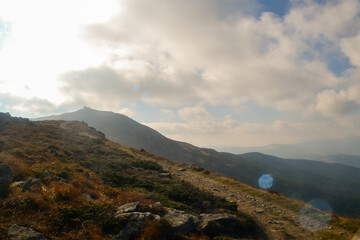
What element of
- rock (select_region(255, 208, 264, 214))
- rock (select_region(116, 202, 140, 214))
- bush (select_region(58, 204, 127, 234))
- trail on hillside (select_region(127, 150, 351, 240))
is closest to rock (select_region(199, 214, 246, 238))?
trail on hillside (select_region(127, 150, 351, 240))

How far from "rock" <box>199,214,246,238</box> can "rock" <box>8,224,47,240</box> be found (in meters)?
7.81

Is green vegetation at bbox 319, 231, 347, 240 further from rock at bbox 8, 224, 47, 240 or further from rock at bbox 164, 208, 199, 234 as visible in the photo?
rock at bbox 8, 224, 47, 240

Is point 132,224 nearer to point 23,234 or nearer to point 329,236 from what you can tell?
point 23,234

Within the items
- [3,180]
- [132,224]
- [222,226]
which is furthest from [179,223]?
[3,180]

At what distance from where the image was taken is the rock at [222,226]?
11.1 metres

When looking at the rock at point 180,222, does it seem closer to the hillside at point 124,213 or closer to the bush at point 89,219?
the hillside at point 124,213

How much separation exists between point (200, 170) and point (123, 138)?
15186 centimetres

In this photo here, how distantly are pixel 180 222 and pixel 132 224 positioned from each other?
102 inches

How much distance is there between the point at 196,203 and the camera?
15961 mm

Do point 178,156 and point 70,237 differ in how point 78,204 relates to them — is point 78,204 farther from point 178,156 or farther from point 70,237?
point 178,156

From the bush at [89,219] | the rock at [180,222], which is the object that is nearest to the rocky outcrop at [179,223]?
the rock at [180,222]

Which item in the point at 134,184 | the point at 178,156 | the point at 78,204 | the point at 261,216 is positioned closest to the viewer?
the point at 78,204

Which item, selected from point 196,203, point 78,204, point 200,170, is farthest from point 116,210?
point 200,170

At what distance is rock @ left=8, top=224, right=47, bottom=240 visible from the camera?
22.8ft
